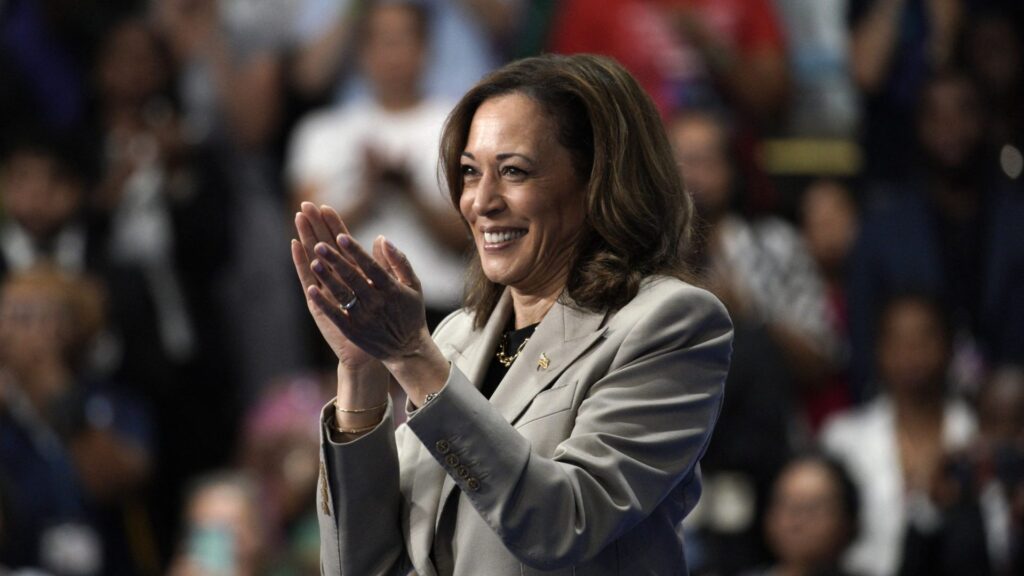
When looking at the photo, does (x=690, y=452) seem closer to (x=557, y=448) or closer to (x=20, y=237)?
(x=557, y=448)

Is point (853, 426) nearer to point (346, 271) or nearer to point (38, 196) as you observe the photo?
point (38, 196)

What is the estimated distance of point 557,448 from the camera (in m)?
1.96

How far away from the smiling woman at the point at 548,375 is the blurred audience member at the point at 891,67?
369 centimetres

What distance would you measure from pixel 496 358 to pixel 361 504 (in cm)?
30

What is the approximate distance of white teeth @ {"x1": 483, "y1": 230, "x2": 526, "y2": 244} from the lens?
2113 millimetres

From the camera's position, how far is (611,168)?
2.07 meters

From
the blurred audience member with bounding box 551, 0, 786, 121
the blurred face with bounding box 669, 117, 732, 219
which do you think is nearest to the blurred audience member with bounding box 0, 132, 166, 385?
the blurred audience member with bounding box 551, 0, 786, 121

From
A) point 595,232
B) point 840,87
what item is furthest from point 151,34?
point 595,232

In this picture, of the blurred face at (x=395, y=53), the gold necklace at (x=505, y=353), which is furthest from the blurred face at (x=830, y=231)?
the gold necklace at (x=505, y=353)

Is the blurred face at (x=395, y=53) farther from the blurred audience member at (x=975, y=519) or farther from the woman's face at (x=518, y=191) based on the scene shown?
the woman's face at (x=518, y=191)

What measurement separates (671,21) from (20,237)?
2462mm

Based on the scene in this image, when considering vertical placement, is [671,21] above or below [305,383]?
above

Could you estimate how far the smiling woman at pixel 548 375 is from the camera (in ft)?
6.17

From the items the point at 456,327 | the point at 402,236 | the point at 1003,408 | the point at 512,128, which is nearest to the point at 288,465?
the point at 402,236
